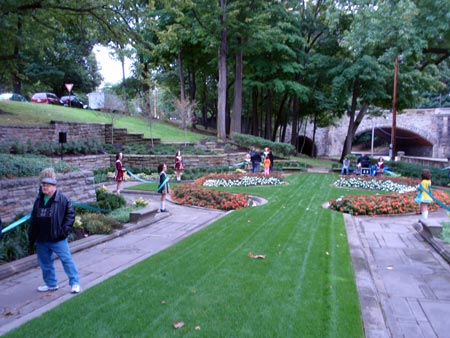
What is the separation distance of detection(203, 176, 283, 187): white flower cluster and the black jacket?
35.0 feet

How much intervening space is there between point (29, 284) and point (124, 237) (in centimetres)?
286

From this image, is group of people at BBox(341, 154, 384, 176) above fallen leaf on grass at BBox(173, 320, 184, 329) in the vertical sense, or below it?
above

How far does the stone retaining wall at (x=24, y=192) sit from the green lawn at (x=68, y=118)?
385 inches

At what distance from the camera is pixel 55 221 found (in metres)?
5.05

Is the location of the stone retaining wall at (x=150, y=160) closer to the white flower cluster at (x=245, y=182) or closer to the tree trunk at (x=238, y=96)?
the tree trunk at (x=238, y=96)

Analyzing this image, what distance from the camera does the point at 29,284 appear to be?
5.62 meters

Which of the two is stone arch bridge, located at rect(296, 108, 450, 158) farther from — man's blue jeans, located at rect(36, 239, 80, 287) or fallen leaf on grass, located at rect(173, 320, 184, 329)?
fallen leaf on grass, located at rect(173, 320, 184, 329)

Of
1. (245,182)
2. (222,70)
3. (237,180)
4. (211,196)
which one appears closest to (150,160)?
(237,180)

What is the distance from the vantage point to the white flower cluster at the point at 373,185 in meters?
14.9

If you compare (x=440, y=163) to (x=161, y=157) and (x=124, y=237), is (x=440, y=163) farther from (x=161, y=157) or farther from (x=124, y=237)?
(x=124, y=237)

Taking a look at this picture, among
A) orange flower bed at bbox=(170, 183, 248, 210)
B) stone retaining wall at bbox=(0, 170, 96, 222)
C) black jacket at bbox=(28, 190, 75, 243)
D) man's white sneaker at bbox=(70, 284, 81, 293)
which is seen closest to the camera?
black jacket at bbox=(28, 190, 75, 243)

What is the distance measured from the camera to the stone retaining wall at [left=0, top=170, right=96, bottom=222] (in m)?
8.19

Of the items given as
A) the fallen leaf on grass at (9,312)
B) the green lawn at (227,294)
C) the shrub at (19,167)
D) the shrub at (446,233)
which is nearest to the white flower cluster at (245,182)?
the shrub at (19,167)

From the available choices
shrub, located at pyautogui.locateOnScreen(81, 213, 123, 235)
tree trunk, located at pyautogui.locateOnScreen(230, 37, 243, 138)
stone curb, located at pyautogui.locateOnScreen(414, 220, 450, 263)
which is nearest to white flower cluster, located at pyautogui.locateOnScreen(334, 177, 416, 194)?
stone curb, located at pyautogui.locateOnScreen(414, 220, 450, 263)
